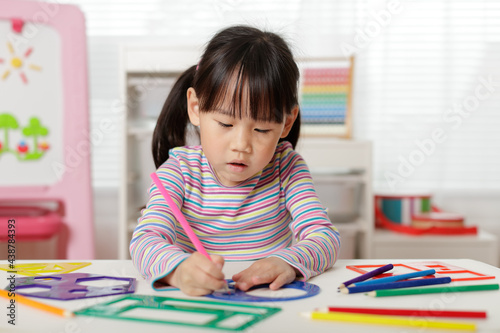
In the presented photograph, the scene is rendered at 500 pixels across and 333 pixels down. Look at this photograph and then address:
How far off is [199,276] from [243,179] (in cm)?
29

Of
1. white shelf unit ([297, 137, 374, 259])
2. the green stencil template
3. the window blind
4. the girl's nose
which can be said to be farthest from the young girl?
the window blind

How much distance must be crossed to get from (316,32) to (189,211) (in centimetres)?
158

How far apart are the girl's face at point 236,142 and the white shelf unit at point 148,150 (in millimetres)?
1069

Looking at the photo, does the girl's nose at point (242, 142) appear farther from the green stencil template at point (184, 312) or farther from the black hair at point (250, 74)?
the green stencil template at point (184, 312)

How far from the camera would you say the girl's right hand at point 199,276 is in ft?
1.90

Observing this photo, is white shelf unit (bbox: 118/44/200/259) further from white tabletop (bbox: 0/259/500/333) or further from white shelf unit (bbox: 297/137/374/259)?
white tabletop (bbox: 0/259/500/333)

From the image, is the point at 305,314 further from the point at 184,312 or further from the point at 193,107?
the point at 193,107

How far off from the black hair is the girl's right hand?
0.26m

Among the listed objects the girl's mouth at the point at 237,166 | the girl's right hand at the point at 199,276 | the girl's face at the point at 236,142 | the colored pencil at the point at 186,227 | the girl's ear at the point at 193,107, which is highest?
the girl's ear at the point at 193,107

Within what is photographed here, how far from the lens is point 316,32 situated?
2.30 m

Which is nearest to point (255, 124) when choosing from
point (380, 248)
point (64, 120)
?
point (64, 120)

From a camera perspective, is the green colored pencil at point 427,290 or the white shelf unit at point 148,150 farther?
the white shelf unit at point 148,150

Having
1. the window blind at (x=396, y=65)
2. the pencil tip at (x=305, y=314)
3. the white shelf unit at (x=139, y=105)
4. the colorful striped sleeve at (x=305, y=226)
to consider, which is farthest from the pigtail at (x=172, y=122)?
the window blind at (x=396, y=65)

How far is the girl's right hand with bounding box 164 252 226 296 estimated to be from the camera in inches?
22.8
